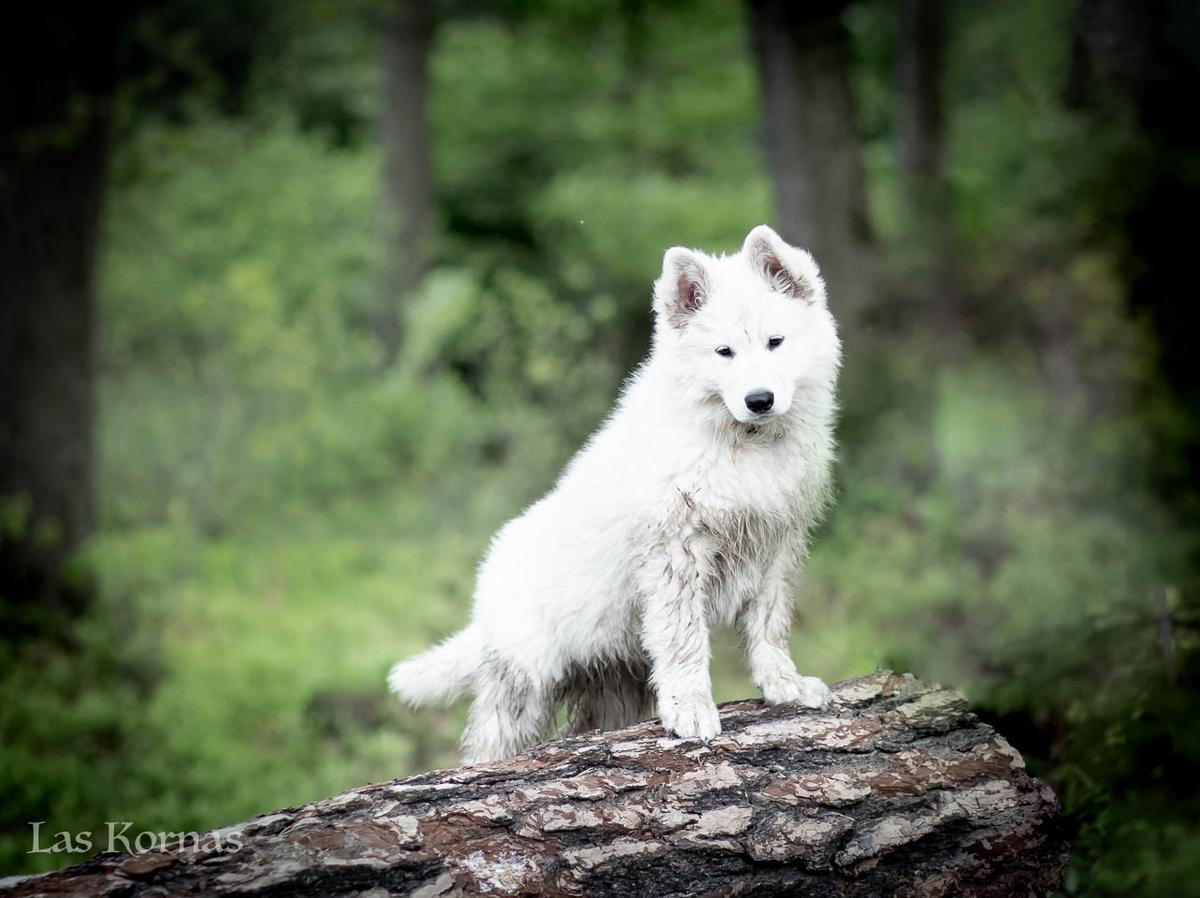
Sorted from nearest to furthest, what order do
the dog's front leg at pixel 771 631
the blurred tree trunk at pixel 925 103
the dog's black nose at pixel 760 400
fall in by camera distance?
the dog's black nose at pixel 760 400 → the dog's front leg at pixel 771 631 → the blurred tree trunk at pixel 925 103

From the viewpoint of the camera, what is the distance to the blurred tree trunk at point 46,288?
8.26m

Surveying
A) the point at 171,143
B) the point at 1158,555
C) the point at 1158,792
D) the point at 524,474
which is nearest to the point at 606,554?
the point at 1158,792

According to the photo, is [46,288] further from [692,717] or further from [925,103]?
[925,103]

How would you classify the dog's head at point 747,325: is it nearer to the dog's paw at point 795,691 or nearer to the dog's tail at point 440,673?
the dog's paw at point 795,691

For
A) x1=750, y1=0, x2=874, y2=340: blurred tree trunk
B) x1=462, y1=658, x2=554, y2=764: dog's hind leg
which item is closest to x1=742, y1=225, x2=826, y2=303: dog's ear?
x1=462, y1=658, x2=554, y2=764: dog's hind leg

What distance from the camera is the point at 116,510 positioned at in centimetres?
1020

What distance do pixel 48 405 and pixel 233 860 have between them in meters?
6.57

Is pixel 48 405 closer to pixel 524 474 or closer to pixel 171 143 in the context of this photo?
pixel 171 143

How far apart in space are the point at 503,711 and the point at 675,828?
0.99 meters

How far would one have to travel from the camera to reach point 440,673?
4.11 m

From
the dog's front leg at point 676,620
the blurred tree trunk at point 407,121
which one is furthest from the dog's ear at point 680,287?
the blurred tree trunk at point 407,121

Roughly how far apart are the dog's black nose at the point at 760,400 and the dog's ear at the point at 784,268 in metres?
0.46

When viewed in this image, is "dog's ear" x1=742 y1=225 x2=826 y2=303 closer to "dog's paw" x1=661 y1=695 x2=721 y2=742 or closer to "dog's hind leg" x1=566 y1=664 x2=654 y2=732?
"dog's paw" x1=661 y1=695 x2=721 y2=742

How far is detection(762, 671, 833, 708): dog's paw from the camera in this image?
368 centimetres
